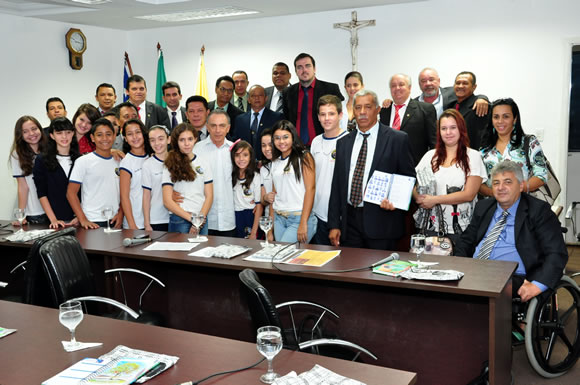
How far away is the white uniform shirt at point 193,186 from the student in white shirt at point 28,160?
1202 millimetres

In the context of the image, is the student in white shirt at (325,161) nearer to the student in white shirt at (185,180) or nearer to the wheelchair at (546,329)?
the student in white shirt at (185,180)

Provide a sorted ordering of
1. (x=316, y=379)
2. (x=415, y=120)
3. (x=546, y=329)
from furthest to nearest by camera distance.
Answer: (x=415, y=120)
(x=546, y=329)
(x=316, y=379)

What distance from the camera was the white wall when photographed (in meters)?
6.47

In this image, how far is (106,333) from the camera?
2.12m

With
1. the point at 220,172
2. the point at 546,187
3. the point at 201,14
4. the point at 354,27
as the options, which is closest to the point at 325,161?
the point at 220,172

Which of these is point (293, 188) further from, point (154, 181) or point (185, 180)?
point (154, 181)

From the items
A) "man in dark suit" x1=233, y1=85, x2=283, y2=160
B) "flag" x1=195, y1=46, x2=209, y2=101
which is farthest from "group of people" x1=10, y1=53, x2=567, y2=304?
"flag" x1=195, y1=46, x2=209, y2=101

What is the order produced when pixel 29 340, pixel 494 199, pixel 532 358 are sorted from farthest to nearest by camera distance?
pixel 494 199 → pixel 532 358 → pixel 29 340

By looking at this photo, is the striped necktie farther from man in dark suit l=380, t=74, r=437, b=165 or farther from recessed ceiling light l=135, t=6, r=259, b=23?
recessed ceiling light l=135, t=6, r=259, b=23

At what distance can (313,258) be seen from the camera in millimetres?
3113

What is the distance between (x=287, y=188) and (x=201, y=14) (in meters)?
4.62

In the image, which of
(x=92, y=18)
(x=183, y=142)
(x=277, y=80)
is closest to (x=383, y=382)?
(x=183, y=142)

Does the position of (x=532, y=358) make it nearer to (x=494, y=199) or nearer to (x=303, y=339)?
(x=494, y=199)

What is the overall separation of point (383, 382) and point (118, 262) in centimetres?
230
